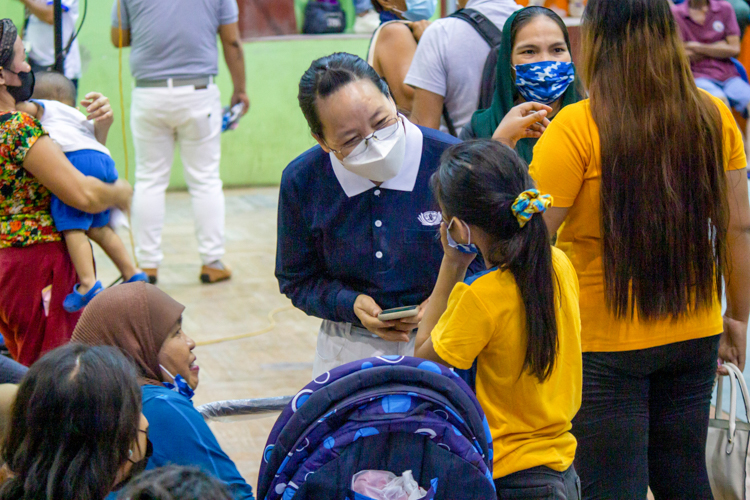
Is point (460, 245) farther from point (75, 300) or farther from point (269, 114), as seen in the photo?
point (269, 114)

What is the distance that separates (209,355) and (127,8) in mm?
2315

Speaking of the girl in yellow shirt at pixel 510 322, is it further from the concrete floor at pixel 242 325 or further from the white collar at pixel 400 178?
the concrete floor at pixel 242 325

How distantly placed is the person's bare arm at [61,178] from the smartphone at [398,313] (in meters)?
1.27

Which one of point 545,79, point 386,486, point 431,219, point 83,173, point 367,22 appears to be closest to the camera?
point 386,486

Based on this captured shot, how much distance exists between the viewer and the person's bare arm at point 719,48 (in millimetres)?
6535

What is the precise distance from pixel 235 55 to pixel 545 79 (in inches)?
135

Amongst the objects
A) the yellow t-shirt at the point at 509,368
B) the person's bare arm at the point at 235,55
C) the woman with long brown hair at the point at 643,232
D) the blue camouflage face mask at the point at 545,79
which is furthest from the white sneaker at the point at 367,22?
the yellow t-shirt at the point at 509,368

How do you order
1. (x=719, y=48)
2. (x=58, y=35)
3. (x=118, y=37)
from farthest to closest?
(x=719, y=48) → (x=118, y=37) → (x=58, y=35)

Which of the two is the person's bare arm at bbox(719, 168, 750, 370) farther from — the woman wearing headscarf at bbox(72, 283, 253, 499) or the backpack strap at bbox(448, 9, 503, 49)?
the woman wearing headscarf at bbox(72, 283, 253, 499)

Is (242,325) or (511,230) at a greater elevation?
(511,230)

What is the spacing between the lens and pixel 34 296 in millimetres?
2637

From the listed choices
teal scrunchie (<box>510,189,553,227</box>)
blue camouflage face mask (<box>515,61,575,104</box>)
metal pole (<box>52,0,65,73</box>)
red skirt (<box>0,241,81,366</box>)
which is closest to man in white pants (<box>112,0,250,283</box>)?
metal pole (<box>52,0,65,73</box>)

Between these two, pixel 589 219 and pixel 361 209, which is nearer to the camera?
pixel 589 219

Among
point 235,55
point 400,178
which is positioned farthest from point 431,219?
point 235,55
